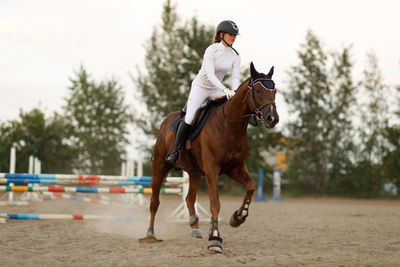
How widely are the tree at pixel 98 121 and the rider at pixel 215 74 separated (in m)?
32.7

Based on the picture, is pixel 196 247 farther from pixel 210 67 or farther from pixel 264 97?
pixel 210 67

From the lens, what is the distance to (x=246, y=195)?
604cm

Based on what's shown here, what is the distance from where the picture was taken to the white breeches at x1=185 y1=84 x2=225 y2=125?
21.7 feet

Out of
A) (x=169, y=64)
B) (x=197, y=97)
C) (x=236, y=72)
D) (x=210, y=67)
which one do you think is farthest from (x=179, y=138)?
(x=169, y=64)

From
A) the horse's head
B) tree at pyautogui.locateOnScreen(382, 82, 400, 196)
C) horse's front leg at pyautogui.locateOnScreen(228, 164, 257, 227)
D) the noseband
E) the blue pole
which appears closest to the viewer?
the horse's head

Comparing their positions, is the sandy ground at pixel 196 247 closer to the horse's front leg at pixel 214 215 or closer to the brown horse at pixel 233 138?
the horse's front leg at pixel 214 215

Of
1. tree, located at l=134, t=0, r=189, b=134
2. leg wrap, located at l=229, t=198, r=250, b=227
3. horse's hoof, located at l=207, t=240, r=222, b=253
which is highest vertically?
tree, located at l=134, t=0, r=189, b=134

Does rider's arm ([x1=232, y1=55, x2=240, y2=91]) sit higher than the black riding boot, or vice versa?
rider's arm ([x1=232, y1=55, x2=240, y2=91])

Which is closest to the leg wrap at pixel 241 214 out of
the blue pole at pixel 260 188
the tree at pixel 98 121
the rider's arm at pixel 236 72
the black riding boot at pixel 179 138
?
the black riding boot at pixel 179 138

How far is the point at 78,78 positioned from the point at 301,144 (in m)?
25.8

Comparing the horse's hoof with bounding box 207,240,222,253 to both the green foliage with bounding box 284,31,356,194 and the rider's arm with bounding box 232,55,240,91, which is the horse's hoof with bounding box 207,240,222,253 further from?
the green foliage with bounding box 284,31,356,194

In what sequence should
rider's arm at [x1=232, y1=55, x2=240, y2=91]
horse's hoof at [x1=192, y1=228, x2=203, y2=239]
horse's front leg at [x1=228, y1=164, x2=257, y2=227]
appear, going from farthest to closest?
horse's hoof at [x1=192, y1=228, x2=203, y2=239], rider's arm at [x1=232, y1=55, x2=240, y2=91], horse's front leg at [x1=228, y1=164, x2=257, y2=227]

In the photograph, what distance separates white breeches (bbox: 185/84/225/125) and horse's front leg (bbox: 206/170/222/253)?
1.02 meters

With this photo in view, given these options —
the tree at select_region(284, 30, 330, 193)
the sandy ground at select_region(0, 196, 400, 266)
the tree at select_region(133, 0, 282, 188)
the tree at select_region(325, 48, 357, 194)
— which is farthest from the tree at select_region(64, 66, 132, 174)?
the sandy ground at select_region(0, 196, 400, 266)
